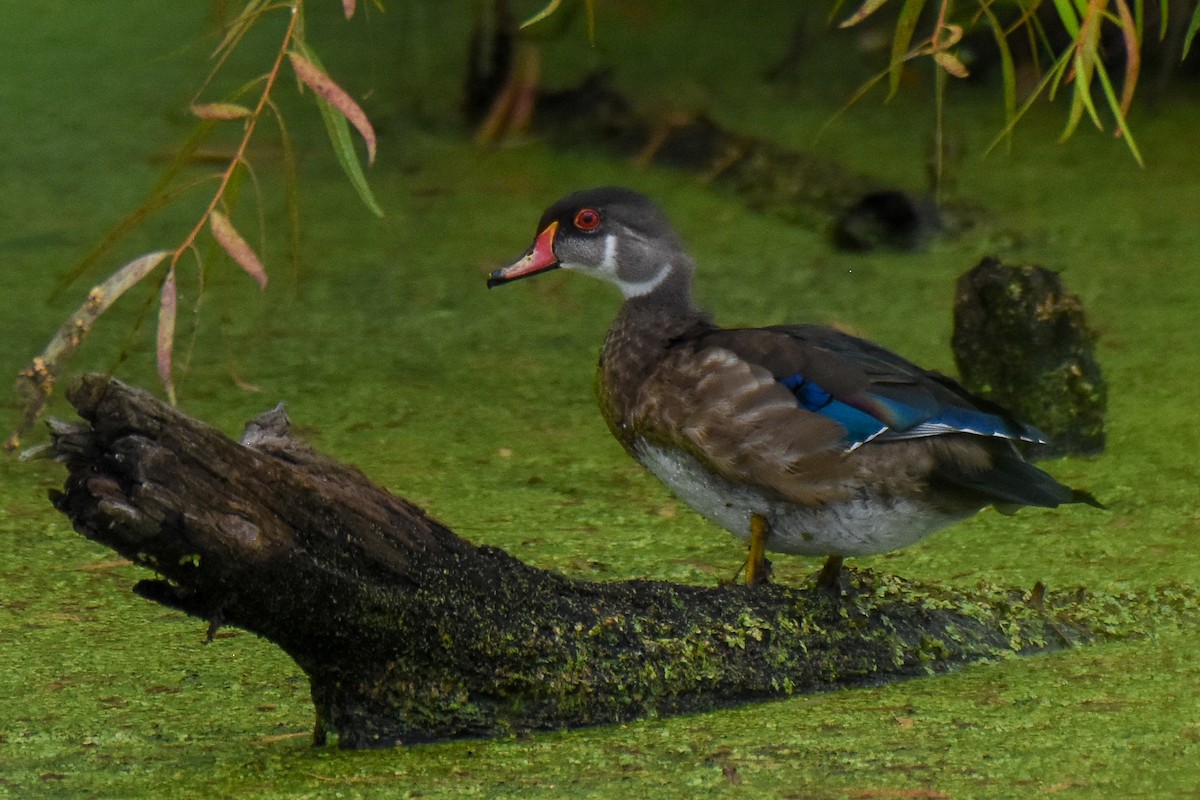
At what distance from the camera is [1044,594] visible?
269 centimetres

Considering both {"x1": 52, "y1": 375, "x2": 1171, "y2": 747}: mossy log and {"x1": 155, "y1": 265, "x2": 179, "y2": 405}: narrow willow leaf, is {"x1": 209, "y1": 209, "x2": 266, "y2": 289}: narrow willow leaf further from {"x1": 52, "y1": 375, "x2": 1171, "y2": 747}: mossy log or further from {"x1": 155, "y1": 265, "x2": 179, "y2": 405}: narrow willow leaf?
{"x1": 52, "y1": 375, "x2": 1171, "y2": 747}: mossy log

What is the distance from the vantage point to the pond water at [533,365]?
2170 millimetres

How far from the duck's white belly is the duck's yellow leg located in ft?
0.04

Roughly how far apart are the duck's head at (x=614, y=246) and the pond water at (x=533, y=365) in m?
0.45

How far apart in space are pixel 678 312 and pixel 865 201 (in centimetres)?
185

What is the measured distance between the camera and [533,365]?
396 cm

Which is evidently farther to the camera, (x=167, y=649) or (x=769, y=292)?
(x=769, y=292)

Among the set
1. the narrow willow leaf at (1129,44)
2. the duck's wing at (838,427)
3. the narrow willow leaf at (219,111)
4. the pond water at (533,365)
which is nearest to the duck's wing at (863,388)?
the duck's wing at (838,427)

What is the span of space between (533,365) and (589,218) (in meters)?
0.96

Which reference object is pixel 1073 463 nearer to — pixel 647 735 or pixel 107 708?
pixel 647 735

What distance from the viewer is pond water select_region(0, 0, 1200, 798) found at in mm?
2170

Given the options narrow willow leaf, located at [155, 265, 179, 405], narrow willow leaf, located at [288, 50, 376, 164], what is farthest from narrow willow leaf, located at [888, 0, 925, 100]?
narrow willow leaf, located at [155, 265, 179, 405]

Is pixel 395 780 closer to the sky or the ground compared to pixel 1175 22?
closer to the ground

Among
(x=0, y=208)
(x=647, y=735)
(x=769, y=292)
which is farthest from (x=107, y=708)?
(x=0, y=208)
